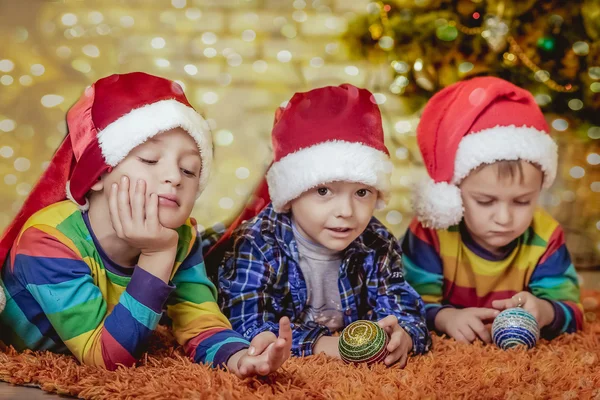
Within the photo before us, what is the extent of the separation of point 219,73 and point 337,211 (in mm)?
1757

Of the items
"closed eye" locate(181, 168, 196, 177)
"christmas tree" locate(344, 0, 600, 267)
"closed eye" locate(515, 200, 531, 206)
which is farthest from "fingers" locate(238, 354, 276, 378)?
"christmas tree" locate(344, 0, 600, 267)

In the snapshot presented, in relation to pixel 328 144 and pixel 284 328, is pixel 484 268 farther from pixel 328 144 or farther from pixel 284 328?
pixel 284 328

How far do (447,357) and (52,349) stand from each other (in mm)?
845

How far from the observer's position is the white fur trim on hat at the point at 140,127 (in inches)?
53.6

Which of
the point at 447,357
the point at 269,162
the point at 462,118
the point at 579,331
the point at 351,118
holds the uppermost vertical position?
the point at 462,118

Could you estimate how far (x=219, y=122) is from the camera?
3.14m

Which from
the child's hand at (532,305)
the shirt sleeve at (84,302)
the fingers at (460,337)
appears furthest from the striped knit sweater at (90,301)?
the child's hand at (532,305)

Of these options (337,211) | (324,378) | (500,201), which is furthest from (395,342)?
(500,201)

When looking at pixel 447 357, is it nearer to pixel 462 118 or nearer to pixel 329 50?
pixel 462 118

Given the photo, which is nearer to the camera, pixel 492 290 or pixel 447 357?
pixel 447 357

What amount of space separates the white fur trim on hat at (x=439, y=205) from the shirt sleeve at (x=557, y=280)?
12.0 inches

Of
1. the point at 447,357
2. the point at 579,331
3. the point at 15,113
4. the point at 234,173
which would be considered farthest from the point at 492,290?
the point at 15,113

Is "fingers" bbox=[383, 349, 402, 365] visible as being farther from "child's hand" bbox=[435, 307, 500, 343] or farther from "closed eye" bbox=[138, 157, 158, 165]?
"closed eye" bbox=[138, 157, 158, 165]

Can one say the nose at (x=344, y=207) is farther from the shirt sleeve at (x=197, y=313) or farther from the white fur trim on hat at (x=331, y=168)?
the shirt sleeve at (x=197, y=313)
